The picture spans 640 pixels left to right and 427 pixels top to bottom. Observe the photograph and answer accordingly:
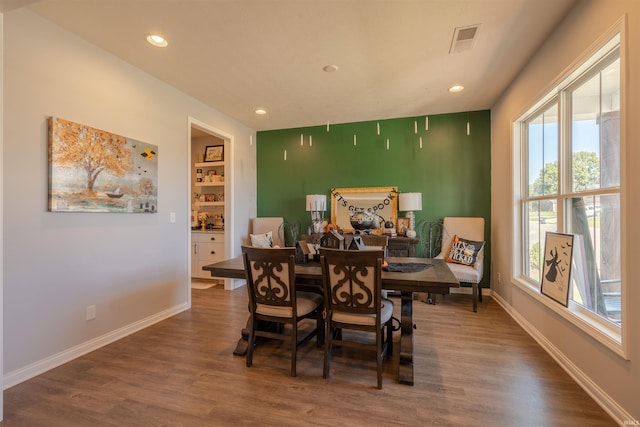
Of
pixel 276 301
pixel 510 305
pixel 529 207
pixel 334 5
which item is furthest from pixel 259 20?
pixel 510 305

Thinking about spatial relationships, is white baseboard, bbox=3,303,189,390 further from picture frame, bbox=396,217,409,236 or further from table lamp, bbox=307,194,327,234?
picture frame, bbox=396,217,409,236

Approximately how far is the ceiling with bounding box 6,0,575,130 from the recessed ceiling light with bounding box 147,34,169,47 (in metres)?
0.04

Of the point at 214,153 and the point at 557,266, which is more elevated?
the point at 214,153

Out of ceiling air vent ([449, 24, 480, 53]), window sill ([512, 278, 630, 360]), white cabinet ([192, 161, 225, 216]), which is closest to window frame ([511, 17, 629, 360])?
window sill ([512, 278, 630, 360])

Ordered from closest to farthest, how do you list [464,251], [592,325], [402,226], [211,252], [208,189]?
[592,325]
[464,251]
[402,226]
[211,252]
[208,189]

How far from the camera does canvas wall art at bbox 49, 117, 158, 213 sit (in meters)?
2.25

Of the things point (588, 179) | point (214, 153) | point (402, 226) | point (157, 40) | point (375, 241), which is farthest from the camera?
point (214, 153)

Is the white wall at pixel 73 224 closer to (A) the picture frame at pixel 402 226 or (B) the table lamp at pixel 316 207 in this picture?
(B) the table lamp at pixel 316 207

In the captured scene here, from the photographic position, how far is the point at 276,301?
2.15m

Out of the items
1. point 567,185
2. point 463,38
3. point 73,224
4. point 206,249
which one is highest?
point 463,38

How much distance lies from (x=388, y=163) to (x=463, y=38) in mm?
2325

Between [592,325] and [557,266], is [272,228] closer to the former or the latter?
[557,266]

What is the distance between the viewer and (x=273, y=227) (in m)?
4.96

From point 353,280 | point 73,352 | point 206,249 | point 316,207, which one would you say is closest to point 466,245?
point 316,207
